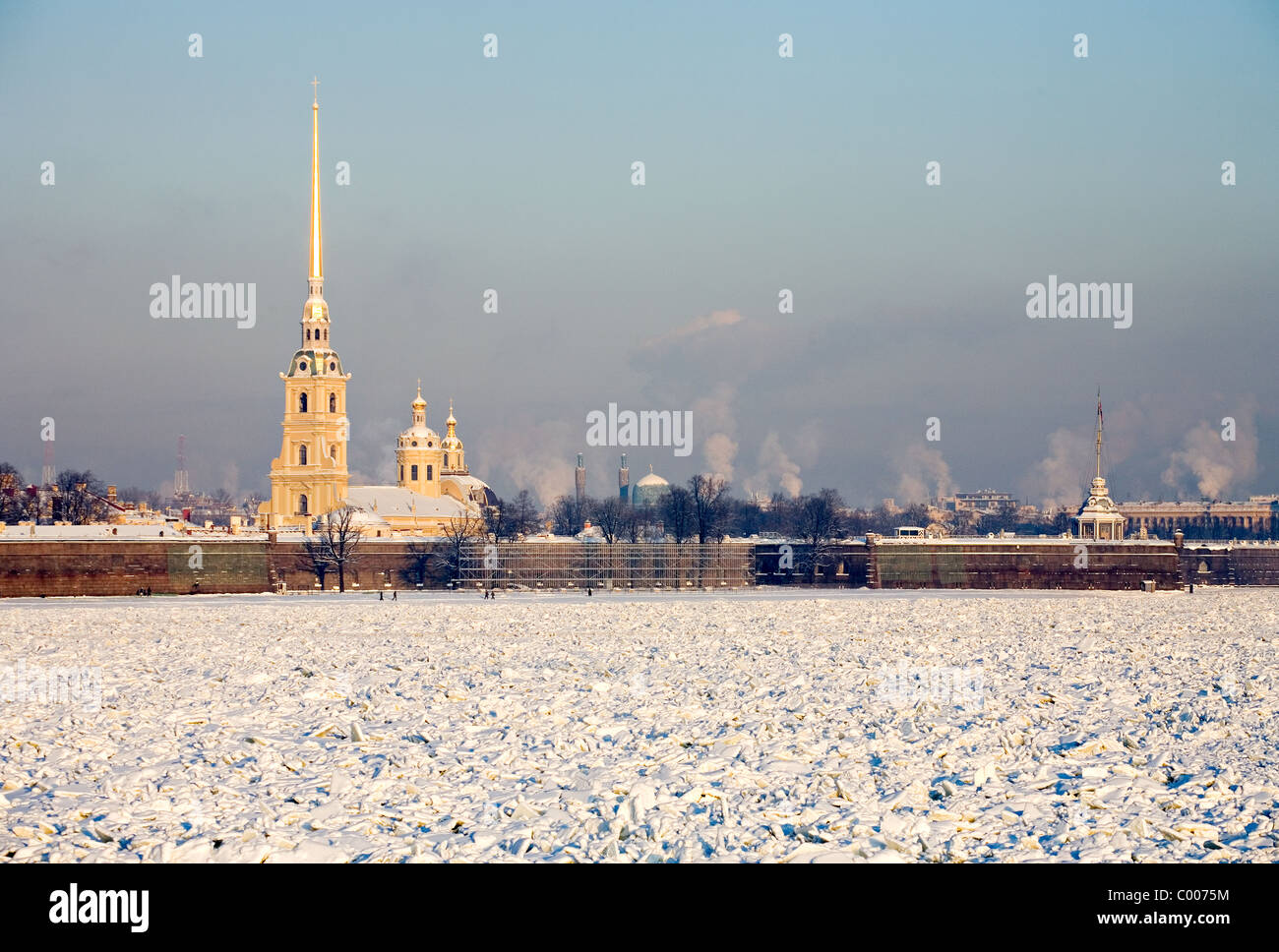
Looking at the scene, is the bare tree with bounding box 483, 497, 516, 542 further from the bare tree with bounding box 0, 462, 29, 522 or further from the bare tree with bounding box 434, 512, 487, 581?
the bare tree with bounding box 0, 462, 29, 522

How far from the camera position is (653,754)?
1543 centimetres

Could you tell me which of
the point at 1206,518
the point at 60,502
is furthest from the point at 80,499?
the point at 1206,518

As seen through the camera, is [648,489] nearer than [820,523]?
No

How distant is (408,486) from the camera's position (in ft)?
417

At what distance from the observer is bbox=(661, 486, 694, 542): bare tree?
337 feet

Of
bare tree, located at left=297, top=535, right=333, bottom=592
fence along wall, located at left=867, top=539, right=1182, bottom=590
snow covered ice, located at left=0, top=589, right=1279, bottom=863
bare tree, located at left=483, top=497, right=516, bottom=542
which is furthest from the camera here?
bare tree, located at left=483, top=497, right=516, bottom=542

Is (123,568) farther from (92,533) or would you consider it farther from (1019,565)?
(1019,565)

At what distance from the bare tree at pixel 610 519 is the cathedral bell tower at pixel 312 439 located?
22.2 meters

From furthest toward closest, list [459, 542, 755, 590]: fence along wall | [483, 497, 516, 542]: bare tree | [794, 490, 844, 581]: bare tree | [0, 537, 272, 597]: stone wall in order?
[483, 497, 516, 542]: bare tree, [794, 490, 844, 581]: bare tree, [459, 542, 755, 590]: fence along wall, [0, 537, 272, 597]: stone wall

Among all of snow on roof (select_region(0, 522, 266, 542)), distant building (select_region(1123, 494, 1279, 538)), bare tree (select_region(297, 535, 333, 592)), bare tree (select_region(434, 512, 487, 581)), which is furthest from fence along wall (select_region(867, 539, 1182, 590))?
distant building (select_region(1123, 494, 1279, 538))

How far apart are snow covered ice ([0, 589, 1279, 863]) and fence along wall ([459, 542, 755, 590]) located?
46913 mm

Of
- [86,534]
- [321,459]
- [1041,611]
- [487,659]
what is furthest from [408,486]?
[487,659]

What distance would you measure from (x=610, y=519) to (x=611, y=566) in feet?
116

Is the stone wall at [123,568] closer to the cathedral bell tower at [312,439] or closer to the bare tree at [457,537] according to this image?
the bare tree at [457,537]
